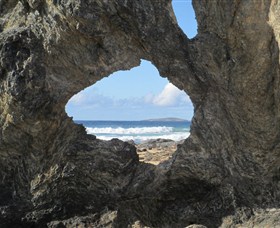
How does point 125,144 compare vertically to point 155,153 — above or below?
above

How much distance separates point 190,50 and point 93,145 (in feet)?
7.47

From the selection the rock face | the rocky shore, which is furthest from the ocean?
the rock face

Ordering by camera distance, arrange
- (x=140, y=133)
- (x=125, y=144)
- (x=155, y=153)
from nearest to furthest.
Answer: (x=125, y=144), (x=155, y=153), (x=140, y=133)

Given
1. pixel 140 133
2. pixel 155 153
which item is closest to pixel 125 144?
pixel 155 153

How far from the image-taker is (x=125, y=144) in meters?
7.52

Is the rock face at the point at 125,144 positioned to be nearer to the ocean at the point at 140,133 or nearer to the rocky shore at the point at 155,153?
the rocky shore at the point at 155,153

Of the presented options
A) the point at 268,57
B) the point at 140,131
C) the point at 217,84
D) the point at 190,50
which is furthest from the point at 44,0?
the point at 140,131

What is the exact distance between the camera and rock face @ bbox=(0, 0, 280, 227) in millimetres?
6418

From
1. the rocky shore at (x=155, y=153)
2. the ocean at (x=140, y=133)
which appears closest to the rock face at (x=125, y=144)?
the rocky shore at (x=155, y=153)

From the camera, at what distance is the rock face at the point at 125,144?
21.1ft

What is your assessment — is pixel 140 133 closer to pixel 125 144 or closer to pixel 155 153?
pixel 155 153

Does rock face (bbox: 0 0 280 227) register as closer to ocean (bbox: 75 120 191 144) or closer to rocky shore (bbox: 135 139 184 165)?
rocky shore (bbox: 135 139 184 165)

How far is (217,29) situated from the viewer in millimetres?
6473

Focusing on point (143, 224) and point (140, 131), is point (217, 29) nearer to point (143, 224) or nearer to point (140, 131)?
point (143, 224)
